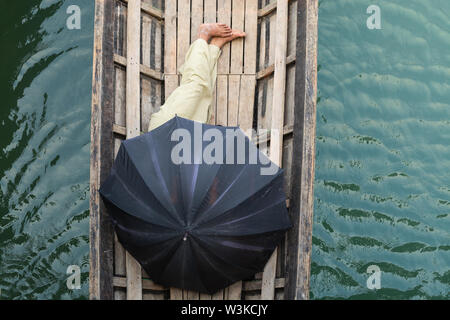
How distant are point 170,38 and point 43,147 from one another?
1.77m

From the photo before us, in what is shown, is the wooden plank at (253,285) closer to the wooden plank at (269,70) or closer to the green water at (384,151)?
the green water at (384,151)

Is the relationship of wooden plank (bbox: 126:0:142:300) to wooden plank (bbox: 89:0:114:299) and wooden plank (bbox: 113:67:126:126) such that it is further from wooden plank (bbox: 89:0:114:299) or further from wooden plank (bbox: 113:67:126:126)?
wooden plank (bbox: 89:0:114:299)

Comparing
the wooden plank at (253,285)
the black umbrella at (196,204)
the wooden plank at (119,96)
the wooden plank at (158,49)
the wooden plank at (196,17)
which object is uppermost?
the wooden plank at (196,17)

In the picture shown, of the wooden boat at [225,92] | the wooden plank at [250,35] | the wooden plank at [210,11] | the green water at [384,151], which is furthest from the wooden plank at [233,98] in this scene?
the green water at [384,151]

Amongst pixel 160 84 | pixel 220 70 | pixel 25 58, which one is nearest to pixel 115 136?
pixel 160 84

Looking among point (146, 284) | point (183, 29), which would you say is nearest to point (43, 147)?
point (183, 29)

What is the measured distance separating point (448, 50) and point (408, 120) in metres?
→ 0.86

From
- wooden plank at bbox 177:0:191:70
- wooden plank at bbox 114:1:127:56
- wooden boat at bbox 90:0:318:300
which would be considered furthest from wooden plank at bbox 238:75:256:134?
wooden plank at bbox 114:1:127:56

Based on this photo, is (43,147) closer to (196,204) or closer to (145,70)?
(145,70)

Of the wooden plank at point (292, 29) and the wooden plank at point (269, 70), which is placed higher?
the wooden plank at point (292, 29)

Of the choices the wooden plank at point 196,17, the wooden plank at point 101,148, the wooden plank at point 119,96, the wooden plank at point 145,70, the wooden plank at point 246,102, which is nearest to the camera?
the wooden plank at point 101,148

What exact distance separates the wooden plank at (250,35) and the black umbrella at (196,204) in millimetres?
951

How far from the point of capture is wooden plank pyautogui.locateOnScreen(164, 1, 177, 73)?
18.4 ft

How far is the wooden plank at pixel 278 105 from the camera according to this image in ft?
16.0
